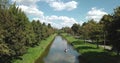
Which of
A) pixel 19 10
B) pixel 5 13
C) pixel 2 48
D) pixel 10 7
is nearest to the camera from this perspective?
pixel 2 48

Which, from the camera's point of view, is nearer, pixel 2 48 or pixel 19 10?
pixel 2 48

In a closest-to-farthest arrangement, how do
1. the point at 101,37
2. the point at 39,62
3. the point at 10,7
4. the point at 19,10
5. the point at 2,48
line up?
the point at 2,48 < the point at 10,7 < the point at 19,10 < the point at 39,62 < the point at 101,37

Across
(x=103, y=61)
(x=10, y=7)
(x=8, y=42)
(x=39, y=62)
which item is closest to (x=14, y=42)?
(x=8, y=42)

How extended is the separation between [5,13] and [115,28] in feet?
68.6

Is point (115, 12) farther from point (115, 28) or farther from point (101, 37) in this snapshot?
point (101, 37)

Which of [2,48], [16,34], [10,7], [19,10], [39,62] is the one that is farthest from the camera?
[39,62]

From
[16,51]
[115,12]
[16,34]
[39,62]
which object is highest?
[115,12]

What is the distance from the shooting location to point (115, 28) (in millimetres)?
39938

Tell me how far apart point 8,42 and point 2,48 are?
4.88 meters

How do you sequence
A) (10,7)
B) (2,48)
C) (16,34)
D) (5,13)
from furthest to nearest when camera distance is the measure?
(10,7) < (16,34) < (5,13) < (2,48)

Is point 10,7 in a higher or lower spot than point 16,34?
higher

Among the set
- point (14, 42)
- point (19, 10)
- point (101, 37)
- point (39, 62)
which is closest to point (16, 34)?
point (14, 42)

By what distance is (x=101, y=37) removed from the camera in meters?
68.0

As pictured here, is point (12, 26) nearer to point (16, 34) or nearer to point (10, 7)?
point (16, 34)
